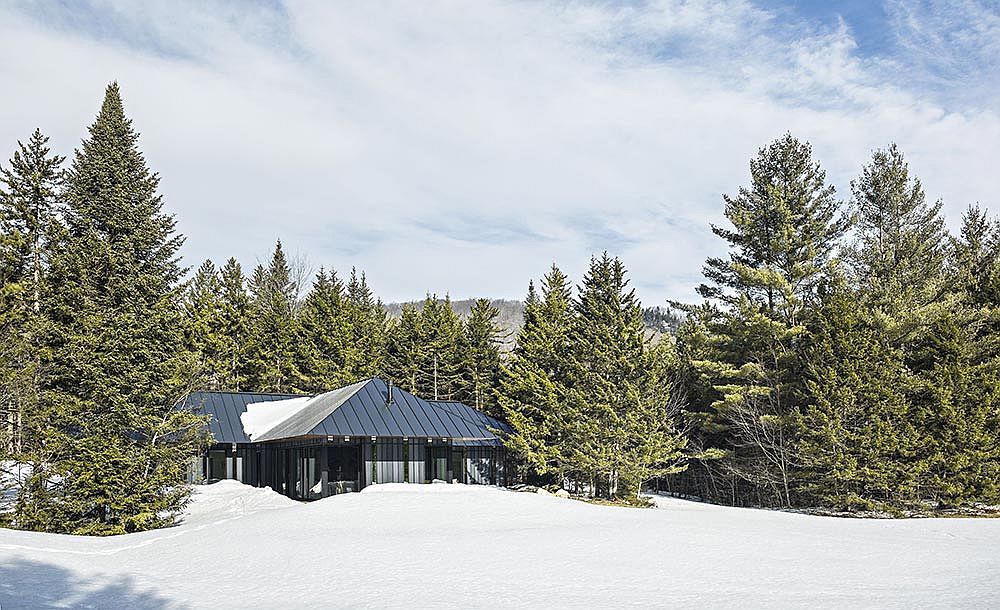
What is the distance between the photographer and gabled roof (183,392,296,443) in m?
27.1

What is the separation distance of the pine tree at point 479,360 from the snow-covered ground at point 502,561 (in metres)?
17.4

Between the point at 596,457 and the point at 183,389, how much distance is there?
41.3ft

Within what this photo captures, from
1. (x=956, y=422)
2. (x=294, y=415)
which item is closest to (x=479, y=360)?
(x=294, y=415)

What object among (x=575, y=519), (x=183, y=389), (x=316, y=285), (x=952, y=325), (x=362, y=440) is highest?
(x=316, y=285)

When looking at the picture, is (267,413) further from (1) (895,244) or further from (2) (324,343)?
(1) (895,244)

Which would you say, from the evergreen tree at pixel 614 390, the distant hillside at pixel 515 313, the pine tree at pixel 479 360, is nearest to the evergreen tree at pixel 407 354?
the pine tree at pixel 479 360

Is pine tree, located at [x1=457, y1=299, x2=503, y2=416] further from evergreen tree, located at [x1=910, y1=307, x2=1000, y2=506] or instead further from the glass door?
evergreen tree, located at [x1=910, y1=307, x2=1000, y2=506]

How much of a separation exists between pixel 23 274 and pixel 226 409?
8584 millimetres

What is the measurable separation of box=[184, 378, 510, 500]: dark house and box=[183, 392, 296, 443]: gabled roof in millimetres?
40

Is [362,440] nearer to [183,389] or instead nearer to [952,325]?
[183,389]

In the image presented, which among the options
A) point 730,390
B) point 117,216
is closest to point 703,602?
point 730,390

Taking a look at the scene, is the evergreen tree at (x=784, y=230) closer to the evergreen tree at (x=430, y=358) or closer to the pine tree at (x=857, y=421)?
the pine tree at (x=857, y=421)

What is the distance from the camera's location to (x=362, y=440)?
23266 mm

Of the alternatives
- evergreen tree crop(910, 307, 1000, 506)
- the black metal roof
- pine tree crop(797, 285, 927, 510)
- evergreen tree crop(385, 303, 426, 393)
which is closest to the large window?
the black metal roof
